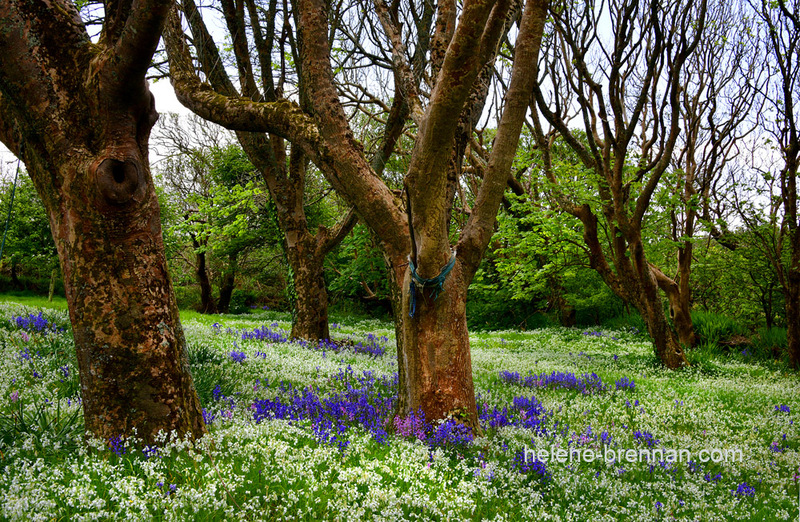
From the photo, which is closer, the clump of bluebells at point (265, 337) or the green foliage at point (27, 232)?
the clump of bluebells at point (265, 337)

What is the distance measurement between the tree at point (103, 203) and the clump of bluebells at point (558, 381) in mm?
5595

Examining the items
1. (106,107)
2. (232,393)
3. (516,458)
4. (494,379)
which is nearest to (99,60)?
(106,107)

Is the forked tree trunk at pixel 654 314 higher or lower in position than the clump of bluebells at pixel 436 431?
higher

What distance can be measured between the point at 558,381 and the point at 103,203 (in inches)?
279

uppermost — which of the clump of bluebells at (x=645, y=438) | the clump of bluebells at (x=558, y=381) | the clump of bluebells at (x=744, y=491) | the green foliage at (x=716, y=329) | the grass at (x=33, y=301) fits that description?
the green foliage at (x=716, y=329)

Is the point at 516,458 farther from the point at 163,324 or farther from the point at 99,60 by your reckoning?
the point at 99,60

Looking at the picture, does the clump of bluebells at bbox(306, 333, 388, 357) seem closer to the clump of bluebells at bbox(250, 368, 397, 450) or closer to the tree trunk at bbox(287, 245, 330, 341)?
the tree trunk at bbox(287, 245, 330, 341)

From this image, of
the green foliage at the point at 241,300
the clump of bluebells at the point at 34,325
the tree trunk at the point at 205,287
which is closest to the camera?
the clump of bluebells at the point at 34,325

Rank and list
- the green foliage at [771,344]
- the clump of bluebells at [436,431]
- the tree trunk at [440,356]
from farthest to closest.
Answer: the green foliage at [771,344] → the tree trunk at [440,356] → the clump of bluebells at [436,431]

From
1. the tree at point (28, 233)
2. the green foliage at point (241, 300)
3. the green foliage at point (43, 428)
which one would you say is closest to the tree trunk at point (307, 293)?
the green foliage at point (43, 428)

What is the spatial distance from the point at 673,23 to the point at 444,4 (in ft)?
20.2

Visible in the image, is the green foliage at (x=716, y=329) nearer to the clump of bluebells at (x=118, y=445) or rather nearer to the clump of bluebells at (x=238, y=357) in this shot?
the clump of bluebells at (x=238, y=357)

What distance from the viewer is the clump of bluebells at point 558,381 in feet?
24.8

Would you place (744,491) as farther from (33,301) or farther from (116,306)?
(33,301)
